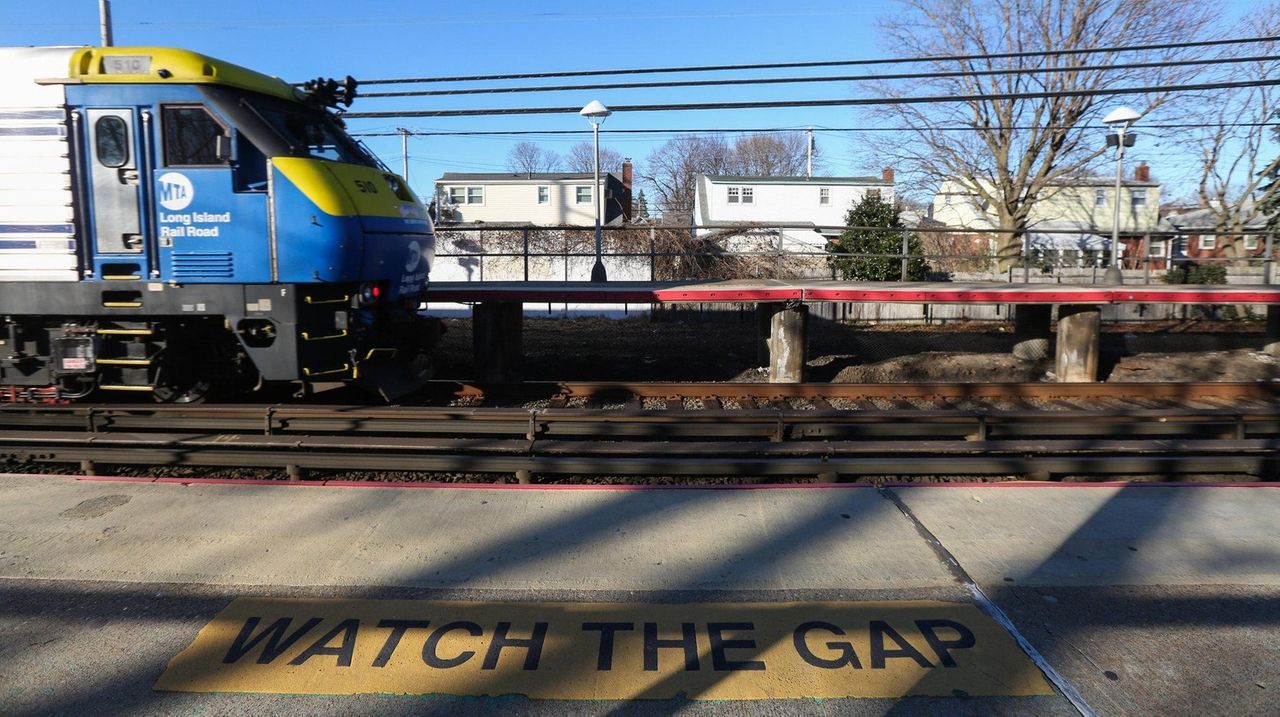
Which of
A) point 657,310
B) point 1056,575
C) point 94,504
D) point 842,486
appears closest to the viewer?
point 1056,575

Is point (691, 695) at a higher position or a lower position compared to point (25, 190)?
lower

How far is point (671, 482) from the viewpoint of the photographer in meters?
6.23

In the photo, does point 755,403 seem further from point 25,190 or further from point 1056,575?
point 25,190

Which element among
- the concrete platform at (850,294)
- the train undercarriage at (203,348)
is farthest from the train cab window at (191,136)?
the concrete platform at (850,294)

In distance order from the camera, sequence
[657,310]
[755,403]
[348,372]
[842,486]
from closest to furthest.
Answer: [842,486], [348,372], [755,403], [657,310]

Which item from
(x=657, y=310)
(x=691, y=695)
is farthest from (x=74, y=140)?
(x=657, y=310)

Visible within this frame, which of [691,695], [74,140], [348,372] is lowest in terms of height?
[691,695]

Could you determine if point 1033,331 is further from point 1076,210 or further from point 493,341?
point 1076,210

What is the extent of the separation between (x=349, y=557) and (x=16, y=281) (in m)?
4.93

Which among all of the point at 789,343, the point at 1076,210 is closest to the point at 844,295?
the point at 789,343

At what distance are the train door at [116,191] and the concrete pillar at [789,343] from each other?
734 cm

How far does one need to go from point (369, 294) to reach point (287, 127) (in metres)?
1.68

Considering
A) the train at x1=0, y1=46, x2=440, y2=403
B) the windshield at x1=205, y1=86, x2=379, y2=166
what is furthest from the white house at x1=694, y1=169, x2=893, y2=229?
the train at x1=0, y1=46, x2=440, y2=403

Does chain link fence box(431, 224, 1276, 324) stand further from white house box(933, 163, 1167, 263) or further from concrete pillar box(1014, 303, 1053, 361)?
concrete pillar box(1014, 303, 1053, 361)
